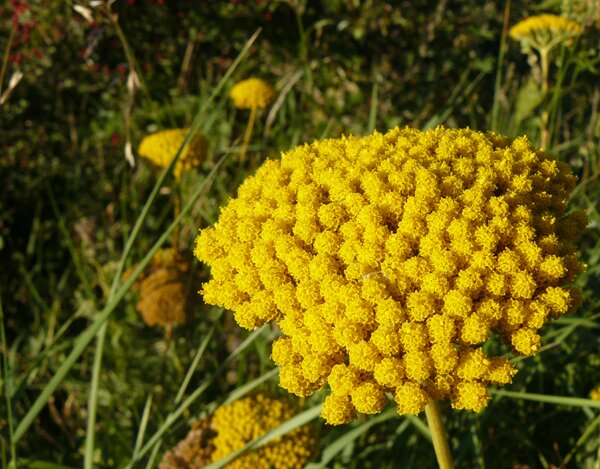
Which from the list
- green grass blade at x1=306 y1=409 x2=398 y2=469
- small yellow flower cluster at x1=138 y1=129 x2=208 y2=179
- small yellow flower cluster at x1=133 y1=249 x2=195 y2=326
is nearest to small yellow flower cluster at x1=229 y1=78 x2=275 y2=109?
small yellow flower cluster at x1=138 y1=129 x2=208 y2=179

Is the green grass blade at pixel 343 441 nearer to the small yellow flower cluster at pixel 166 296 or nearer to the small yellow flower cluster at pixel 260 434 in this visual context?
the small yellow flower cluster at pixel 260 434

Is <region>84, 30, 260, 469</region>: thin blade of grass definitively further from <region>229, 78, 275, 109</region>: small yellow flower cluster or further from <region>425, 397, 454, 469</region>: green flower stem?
<region>229, 78, 275, 109</region>: small yellow flower cluster

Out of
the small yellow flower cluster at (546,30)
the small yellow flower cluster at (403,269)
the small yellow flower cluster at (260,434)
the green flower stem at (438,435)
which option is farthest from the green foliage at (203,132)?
the small yellow flower cluster at (403,269)

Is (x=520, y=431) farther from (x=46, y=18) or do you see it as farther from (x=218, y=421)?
(x=46, y=18)

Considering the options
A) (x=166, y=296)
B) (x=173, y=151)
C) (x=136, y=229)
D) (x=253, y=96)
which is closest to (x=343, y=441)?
(x=136, y=229)

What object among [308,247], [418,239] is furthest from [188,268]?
[418,239]
